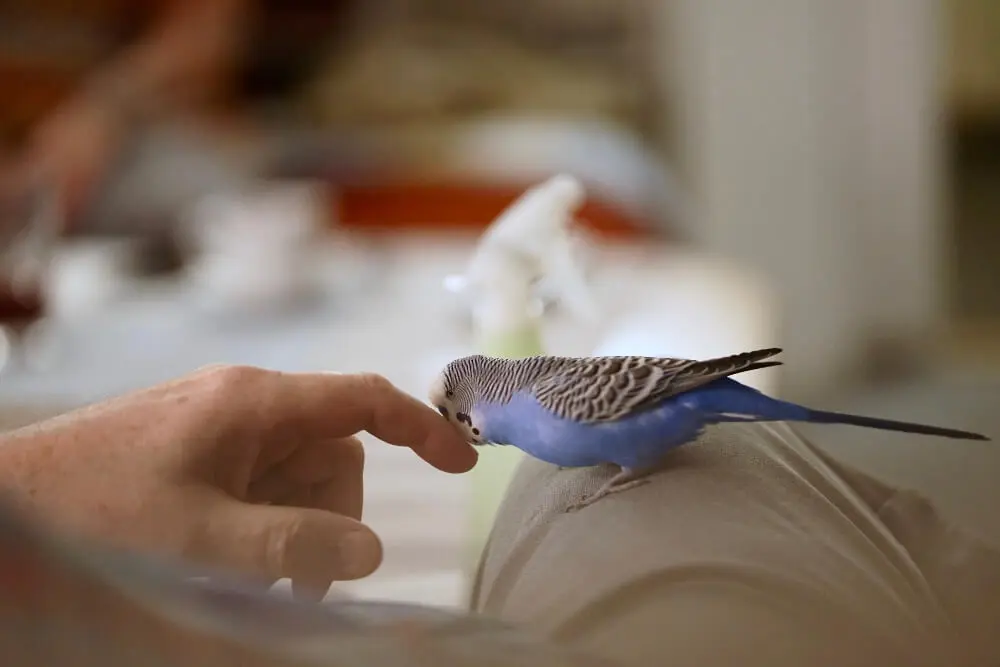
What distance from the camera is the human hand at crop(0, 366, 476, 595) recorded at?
27cm

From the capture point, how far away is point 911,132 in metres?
1.88

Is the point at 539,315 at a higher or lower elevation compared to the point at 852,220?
lower

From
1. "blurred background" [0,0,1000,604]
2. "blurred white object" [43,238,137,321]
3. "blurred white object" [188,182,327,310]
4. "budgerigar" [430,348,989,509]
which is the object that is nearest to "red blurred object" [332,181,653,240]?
"blurred background" [0,0,1000,604]

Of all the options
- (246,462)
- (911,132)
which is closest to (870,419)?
(246,462)

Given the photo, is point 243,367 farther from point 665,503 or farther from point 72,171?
point 72,171

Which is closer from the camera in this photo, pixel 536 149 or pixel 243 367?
pixel 243 367

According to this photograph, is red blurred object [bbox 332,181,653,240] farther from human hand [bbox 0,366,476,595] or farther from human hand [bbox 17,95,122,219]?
human hand [bbox 0,366,476,595]

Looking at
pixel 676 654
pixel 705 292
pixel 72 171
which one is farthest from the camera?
pixel 72 171

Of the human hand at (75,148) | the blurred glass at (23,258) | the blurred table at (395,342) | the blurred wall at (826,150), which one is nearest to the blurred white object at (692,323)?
the blurred table at (395,342)

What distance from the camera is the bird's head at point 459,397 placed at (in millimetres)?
314

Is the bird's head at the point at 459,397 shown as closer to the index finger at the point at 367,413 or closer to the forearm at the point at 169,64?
the index finger at the point at 367,413

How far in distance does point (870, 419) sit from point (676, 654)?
124 mm

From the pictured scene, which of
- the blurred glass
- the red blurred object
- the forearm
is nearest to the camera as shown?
the blurred glass

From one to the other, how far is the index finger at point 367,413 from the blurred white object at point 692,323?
0.20 ft
